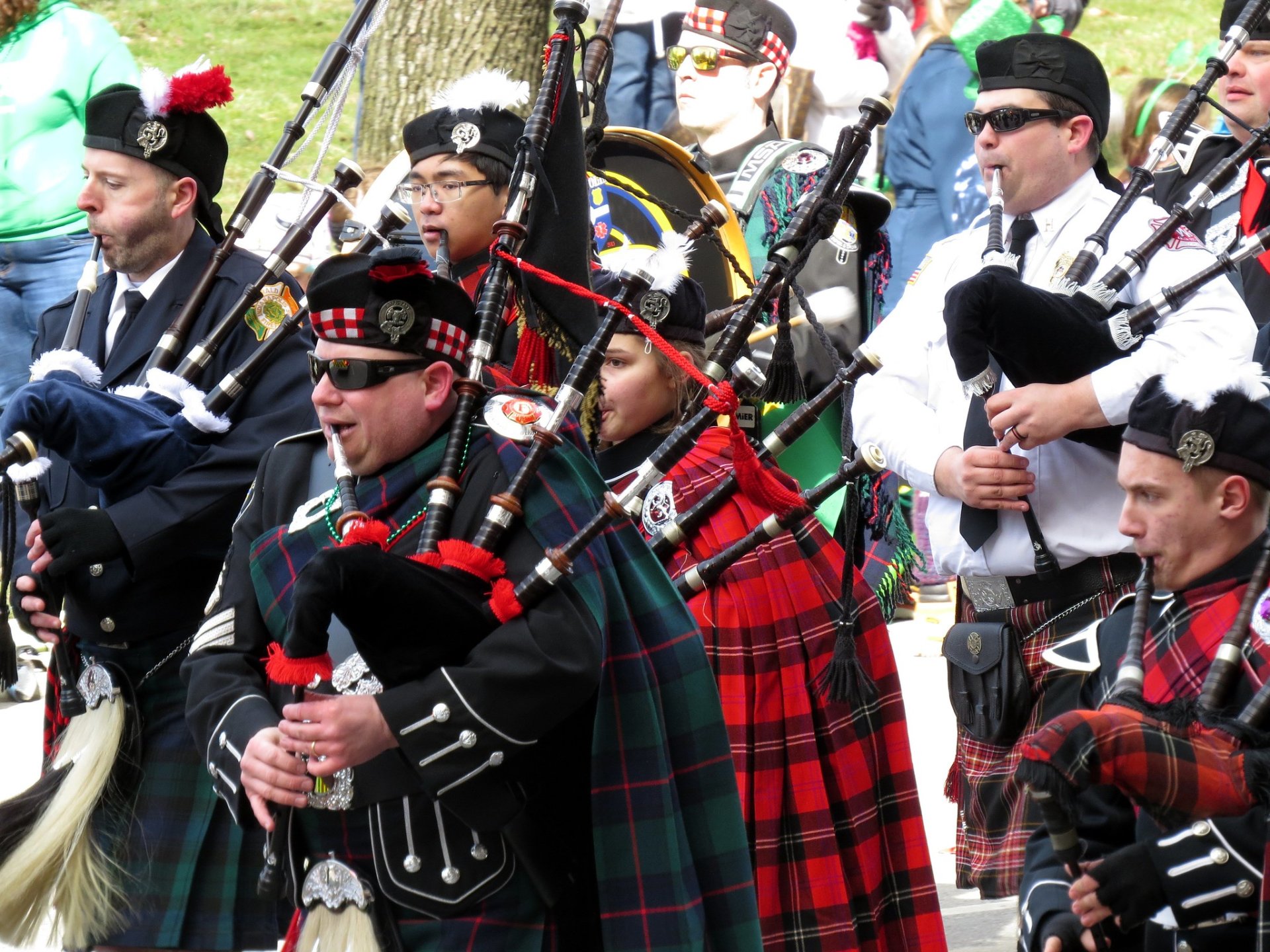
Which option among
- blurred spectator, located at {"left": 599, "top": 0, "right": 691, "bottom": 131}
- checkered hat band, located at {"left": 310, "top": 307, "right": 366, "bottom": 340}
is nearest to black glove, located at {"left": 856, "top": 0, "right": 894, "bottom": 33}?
blurred spectator, located at {"left": 599, "top": 0, "right": 691, "bottom": 131}

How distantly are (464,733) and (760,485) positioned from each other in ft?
4.10

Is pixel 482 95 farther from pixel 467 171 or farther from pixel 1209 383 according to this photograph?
pixel 1209 383

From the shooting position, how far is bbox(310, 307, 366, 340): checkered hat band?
289 cm

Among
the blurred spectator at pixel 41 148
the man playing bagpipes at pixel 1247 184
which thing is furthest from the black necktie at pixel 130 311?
the blurred spectator at pixel 41 148

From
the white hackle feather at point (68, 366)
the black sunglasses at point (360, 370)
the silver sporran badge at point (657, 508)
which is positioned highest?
the white hackle feather at point (68, 366)

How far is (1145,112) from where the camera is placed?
777cm

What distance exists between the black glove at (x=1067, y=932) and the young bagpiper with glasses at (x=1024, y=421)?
2.92 feet

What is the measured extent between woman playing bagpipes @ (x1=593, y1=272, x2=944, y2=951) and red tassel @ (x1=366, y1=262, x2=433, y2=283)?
1.06 meters

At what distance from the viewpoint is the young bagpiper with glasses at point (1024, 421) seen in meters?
3.75

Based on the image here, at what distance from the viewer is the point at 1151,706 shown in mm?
2646

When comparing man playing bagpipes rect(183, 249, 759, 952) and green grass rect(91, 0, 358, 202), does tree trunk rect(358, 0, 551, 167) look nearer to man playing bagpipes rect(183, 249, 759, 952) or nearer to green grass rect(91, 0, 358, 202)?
green grass rect(91, 0, 358, 202)

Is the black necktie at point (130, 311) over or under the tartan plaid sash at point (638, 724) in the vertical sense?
over

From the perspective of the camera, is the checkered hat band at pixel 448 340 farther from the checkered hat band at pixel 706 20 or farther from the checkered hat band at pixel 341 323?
the checkered hat band at pixel 706 20

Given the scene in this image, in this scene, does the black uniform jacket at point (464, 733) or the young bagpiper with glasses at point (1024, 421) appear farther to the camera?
the young bagpiper with glasses at point (1024, 421)
